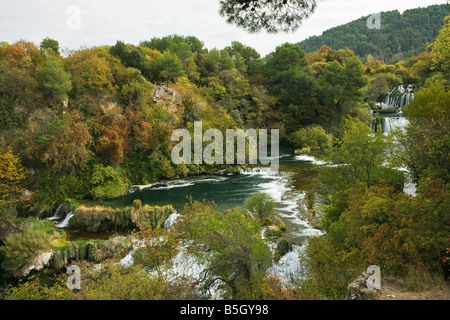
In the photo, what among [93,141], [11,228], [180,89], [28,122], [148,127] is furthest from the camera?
[180,89]

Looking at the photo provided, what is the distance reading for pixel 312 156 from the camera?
3209 cm

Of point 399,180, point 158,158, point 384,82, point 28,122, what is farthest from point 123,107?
point 384,82

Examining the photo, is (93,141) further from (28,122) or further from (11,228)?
(11,228)

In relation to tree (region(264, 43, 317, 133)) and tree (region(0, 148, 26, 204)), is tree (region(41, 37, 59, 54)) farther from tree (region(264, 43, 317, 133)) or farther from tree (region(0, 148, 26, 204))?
tree (region(264, 43, 317, 133))

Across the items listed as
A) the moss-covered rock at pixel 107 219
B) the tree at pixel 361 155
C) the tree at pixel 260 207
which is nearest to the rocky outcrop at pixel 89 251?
the moss-covered rock at pixel 107 219

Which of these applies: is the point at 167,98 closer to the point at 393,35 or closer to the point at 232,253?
the point at 232,253

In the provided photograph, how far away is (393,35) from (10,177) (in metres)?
104

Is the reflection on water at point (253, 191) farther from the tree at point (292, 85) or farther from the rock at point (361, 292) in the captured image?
the tree at point (292, 85)

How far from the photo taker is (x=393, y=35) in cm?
8975

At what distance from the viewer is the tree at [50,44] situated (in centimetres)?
2561

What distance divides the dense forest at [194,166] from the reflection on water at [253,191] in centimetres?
109
